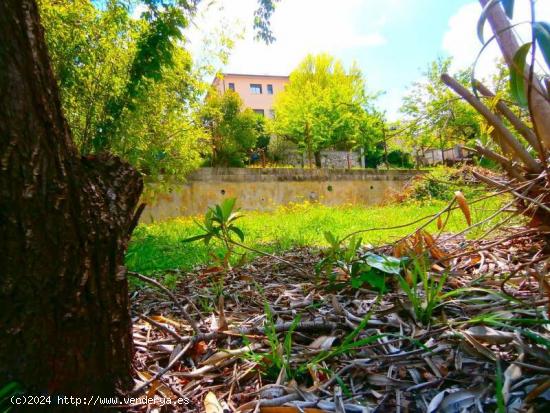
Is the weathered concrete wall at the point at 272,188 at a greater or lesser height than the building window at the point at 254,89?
lesser

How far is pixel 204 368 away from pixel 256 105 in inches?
1204

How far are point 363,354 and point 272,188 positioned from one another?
9.15 metres

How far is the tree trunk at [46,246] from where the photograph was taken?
2.00ft

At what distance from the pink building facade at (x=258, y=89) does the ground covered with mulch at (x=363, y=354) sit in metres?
29.1

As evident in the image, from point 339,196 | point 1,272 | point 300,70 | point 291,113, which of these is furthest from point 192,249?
point 300,70

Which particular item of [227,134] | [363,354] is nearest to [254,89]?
[227,134]

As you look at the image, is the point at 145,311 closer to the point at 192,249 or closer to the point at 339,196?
the point at 192,249

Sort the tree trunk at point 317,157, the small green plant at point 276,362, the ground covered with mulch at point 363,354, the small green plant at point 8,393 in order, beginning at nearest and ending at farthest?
the small green plant at point 8,393, the ground covered with mulch at point 363,354, the small green plant at point 276,362, the tree trunk at point 317,157

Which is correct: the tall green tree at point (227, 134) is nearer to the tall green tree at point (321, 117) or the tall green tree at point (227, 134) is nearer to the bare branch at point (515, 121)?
the tall green tree at point (321, 117)

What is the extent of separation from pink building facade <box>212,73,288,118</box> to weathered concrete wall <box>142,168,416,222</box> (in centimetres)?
1988

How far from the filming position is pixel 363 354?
866mm

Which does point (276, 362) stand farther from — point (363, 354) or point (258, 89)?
point (258, 89)

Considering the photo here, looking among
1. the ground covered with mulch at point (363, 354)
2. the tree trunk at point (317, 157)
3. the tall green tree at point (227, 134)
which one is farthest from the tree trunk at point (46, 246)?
the tree trunk at point (317, 157)

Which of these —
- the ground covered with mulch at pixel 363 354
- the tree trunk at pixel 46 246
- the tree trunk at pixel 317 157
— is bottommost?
the ground covered with mulch at pixel 363 354
